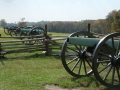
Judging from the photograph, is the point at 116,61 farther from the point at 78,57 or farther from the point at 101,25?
the point at 101,25

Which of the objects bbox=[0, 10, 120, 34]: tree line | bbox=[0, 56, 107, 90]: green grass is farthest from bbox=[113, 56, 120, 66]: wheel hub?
bbox=[0, 10, 120, 34]: tree line

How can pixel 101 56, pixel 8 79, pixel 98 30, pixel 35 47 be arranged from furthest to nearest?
pixel 98 30, pixel 35 47, pixel 8 79, pixel 101 56

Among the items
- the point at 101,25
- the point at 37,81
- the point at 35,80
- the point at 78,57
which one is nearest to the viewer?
the point at 37,81

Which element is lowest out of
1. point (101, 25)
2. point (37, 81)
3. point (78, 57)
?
point (37, 81)

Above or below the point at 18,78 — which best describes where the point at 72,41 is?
above

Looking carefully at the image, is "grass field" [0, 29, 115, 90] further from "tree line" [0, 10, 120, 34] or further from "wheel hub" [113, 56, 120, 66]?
"tree line" [0, 10, 120, 34]

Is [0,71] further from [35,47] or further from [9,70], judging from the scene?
[35,47]

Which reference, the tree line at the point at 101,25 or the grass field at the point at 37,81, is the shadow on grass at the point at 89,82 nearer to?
the grass field at the point at 37,81

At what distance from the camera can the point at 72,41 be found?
229 inches

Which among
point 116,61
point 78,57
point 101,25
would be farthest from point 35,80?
point 101,25

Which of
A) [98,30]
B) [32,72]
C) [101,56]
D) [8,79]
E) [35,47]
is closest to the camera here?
[101,56]

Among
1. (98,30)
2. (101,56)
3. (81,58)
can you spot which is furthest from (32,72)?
(98,30)

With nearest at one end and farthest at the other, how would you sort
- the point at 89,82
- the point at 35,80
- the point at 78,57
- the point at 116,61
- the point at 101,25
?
the point at 116,61, the point at 89,82, the point at 35,80, the point at 78,57, the point at 101,25

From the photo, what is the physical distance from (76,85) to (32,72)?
2.28 m
